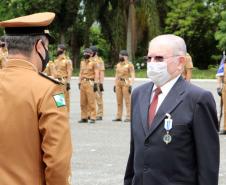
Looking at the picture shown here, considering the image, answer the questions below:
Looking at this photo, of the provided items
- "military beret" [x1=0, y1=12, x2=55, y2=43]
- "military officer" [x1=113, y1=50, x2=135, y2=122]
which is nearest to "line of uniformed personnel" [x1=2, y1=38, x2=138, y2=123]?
"military officer" [x1=113, y1=50, x2=135, y2=122]

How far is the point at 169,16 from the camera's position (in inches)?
1918

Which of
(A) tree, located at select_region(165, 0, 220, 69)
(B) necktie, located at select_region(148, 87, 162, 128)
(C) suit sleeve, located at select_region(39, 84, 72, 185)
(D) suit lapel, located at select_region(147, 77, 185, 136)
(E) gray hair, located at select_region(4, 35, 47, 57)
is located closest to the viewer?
(C) suit sleeve, located at select_region(39, 84, 72, 185)

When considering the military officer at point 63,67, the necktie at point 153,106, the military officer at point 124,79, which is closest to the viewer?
the necktie at point 153,106

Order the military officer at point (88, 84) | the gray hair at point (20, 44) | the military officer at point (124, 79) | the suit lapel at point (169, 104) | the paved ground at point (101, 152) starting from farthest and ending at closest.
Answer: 1. the military officer at point (124, 79)
2. the military officer at point (88, 84)
3. the paved ground at point (101, 152)
4. the suit lapel at point (169, 104)
5. the gray hair at point (20, 44)

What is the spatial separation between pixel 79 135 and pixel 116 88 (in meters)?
4.32

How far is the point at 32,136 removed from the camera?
352 cm

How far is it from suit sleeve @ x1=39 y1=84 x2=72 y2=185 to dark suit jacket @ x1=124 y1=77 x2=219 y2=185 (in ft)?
3.20

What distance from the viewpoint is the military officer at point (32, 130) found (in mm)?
3498

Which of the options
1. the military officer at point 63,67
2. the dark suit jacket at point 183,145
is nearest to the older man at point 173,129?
the dark suit jacket at point 183,145

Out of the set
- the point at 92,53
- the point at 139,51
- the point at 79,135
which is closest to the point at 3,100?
the point at 79,135

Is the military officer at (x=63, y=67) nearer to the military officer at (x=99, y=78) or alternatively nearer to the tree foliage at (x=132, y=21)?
the military officer at (x=99, y=78)

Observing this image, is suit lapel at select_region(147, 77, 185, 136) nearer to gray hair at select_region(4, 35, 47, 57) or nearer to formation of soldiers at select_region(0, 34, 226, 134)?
gray hair at select_region(4, 35, 47, 57)

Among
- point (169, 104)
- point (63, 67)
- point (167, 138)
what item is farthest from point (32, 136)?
point (63, 67)

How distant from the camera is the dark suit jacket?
4.30m
